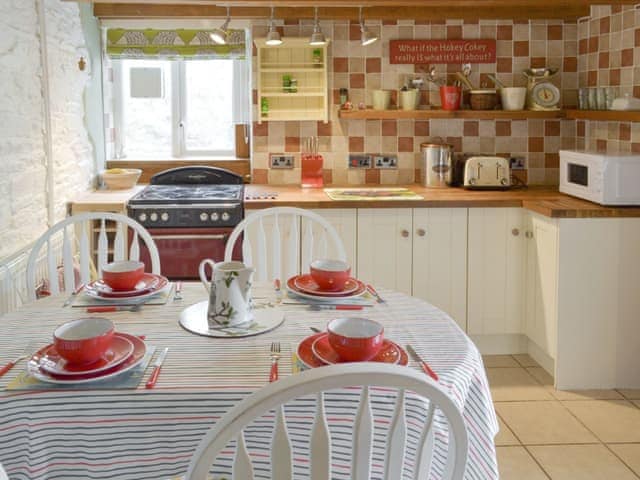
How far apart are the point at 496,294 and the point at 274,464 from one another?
2.97m

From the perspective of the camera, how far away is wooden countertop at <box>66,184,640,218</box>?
11.4 ft

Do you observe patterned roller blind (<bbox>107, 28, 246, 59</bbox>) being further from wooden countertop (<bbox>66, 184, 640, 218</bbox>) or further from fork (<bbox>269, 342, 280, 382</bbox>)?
fork (<bbox>269, 342, 280, 382</bbox>)

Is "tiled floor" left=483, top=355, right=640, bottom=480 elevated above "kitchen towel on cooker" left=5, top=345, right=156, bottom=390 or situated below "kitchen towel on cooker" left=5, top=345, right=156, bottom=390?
below

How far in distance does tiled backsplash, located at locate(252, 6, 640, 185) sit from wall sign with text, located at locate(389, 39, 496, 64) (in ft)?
0.13

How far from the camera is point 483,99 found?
4.29 metres

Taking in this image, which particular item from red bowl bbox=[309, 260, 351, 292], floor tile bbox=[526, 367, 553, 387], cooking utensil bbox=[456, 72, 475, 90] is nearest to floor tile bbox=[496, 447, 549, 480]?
floor tile bbox=[526, 367, 553, 387]

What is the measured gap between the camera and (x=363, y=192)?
13.6ft

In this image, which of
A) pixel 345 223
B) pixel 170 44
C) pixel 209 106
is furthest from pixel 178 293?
pixel 209 106

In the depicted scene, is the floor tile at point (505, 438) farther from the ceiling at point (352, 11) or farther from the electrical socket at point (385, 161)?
the ceiling at point (352, 11)

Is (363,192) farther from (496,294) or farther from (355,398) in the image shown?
(355,398)

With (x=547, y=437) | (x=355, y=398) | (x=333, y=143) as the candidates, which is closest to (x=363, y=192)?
(x=333, y=143)

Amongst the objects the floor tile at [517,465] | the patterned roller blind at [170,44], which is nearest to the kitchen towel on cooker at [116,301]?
the floor tile at [517,465]

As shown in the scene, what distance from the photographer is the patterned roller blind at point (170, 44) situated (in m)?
4.66

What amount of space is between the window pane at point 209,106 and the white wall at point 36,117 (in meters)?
0.89
